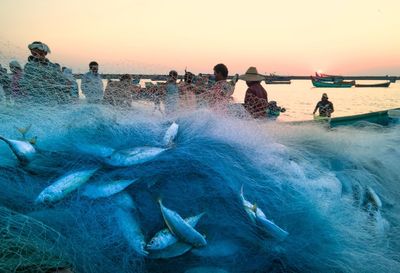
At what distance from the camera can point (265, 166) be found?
8.45 feet

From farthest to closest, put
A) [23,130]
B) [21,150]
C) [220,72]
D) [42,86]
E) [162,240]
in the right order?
[220,72], [42,86], [23,130], [21,150], [162,240]

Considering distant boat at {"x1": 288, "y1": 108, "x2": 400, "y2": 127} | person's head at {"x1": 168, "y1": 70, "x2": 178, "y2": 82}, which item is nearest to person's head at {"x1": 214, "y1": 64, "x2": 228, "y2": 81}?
person's head at {"x1": 168, "y1": 70, "x2": 178, "y2": 82}

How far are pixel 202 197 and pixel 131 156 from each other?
536 mm

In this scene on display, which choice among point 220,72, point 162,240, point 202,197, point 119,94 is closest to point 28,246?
point 162,240

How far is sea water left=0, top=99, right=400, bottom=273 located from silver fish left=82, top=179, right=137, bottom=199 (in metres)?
0.04

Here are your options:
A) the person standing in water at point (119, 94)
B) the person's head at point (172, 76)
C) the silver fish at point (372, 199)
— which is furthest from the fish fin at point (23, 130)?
the person's head at point (172, 76)

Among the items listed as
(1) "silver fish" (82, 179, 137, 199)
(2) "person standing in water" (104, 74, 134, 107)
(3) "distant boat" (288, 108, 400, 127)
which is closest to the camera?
(1) "silver fish" (82, 179, 137, 199)

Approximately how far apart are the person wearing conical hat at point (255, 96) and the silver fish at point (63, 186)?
3111 mm

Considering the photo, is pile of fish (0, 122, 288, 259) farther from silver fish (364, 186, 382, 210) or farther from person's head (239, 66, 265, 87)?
person's head (239, 66, 265, 87)

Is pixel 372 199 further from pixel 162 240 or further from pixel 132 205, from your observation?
pixel 132 205

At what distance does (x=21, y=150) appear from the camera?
221 cm

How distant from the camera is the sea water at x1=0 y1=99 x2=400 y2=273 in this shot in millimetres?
1982

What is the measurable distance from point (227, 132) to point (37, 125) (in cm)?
151

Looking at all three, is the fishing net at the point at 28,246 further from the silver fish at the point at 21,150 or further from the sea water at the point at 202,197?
the silver fish at the point at 21,150
